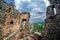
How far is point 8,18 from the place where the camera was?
27891mm

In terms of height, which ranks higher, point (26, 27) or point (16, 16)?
point (16, 16)

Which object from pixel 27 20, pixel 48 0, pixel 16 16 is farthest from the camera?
pixel 27 20

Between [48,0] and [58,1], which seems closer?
[58,1]

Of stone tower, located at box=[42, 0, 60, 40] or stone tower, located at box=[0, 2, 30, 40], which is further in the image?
stone tower, located at box=[0, 2, 30, 40]

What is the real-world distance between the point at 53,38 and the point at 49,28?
5.19ft

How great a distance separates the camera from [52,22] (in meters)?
16.0

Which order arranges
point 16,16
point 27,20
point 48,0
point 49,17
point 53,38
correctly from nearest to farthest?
point 53,38 < point 49,17 < point 48,0 < point 16,16 < point 27,20

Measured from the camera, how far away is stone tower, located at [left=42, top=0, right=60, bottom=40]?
1471cm

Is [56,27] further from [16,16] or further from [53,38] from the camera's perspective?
[16,16]

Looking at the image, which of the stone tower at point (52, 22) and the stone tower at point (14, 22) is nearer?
the stone tower at point (52, 22)

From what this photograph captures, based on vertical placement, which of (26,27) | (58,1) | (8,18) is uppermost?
(58,1)

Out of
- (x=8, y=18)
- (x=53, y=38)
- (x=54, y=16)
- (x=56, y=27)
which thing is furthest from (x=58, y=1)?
(x=8, y=18)

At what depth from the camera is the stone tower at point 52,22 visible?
14711 mm

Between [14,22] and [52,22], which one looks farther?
[14,22]
